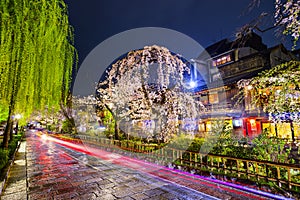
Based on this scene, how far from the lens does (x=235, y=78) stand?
21.6 metres

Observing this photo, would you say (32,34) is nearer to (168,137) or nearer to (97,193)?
(97,193)

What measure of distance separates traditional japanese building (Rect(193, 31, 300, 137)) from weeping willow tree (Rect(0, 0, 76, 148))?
14.7 m

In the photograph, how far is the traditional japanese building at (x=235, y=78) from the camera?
19438mm

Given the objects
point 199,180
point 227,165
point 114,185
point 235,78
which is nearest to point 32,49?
point 114,185

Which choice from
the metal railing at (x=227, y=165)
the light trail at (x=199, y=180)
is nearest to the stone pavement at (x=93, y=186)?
the light trail at (x=199, y=180)

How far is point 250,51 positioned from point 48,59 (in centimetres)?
2568

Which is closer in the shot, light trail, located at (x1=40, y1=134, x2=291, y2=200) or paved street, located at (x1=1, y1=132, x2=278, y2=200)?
light trail, located at (x1=40, y1=134, x2=291, y2=200)

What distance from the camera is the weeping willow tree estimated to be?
11.0ft

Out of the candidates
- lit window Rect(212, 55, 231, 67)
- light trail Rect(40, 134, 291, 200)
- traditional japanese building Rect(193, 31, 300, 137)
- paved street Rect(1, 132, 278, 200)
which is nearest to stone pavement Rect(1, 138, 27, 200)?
paved street Rect(1, 132, 278, 200)

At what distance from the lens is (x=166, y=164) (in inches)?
352

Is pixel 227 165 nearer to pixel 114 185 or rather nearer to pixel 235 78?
pixel 114 185

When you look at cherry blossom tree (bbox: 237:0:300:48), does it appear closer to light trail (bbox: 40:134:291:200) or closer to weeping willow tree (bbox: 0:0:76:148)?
light trail (bbox: 40:134:291:200)

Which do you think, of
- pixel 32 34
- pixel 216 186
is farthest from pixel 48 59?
pixel 216 186

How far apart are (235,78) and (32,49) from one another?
21895mm
